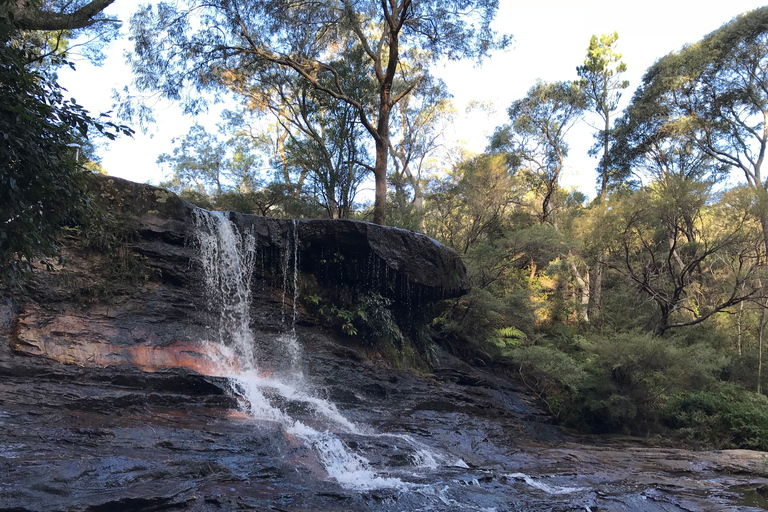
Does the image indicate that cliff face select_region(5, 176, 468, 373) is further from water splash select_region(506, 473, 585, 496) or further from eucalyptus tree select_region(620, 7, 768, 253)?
eucalyptus tree select_region(620, 7, 768, 253)

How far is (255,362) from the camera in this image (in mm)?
10250

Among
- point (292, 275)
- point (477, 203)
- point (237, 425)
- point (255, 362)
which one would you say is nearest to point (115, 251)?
point (255, 362)

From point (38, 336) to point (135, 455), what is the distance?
150 inches

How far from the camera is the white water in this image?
262 inches

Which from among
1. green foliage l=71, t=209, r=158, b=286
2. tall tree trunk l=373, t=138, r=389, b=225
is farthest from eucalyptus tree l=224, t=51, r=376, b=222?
green foliage l=71, t=209, r=158, b=286

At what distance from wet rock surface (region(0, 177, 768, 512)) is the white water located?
122 millimetres

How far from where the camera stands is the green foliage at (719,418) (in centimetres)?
1195

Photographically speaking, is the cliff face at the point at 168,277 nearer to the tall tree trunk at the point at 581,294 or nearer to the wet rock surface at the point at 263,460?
the wet rock surface at the point at 263,460

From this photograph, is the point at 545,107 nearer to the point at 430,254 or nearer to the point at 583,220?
the point at 583,220

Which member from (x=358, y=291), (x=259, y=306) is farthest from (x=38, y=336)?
(x=358, y=291)

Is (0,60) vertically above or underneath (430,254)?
above

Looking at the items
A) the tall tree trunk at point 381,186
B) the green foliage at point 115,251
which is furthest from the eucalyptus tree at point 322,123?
the green foliage at point 115,251

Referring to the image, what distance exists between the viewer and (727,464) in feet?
29.7

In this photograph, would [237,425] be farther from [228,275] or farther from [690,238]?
[690,238]
